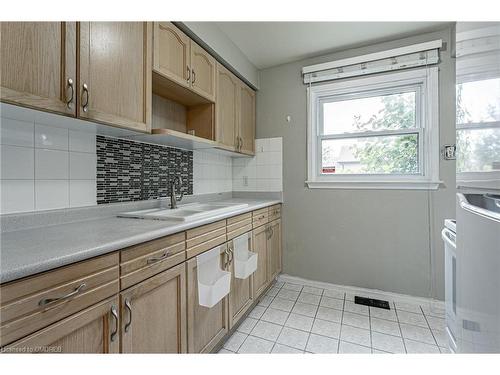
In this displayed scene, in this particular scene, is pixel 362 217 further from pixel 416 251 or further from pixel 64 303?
pixel 64 303

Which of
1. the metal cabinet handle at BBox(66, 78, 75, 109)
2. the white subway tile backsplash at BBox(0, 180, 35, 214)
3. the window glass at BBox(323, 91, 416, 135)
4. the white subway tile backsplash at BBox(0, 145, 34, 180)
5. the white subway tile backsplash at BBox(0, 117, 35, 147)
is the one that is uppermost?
the window glass at BBox(323, 91, 416, 135)

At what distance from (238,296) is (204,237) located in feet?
2.15

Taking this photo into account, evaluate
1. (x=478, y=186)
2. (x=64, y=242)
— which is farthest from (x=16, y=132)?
(x=478, y=186)

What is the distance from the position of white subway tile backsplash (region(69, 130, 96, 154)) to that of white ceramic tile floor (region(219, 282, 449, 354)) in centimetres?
150

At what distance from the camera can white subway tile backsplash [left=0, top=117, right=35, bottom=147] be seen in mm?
1005

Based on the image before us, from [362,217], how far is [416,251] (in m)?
0.52

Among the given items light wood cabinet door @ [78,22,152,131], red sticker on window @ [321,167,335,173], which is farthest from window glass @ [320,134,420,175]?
light wood cabinet door @ [78,22,152,131]

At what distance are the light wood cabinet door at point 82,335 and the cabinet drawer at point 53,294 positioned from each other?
0.07 feet

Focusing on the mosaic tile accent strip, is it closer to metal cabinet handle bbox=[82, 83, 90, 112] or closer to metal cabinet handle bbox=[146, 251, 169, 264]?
metal cabinet handle bbox=[82, 83, 90, 112]

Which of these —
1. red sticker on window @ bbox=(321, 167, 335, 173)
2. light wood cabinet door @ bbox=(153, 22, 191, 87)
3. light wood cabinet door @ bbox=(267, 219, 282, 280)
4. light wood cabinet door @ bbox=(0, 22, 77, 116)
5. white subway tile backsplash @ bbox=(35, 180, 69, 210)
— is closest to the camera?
light wood cabinet door @ bbox=(0, 22, 77, 116)

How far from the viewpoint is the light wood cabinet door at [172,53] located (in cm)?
138

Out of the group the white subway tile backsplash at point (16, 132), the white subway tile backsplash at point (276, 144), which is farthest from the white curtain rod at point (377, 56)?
the white subway tile backsplash at point (16, 132)

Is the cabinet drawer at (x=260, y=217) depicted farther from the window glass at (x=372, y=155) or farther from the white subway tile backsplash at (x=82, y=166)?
the white subway tile backsplash at (x=82, y=166)

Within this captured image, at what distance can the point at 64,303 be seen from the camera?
68 centimetres
